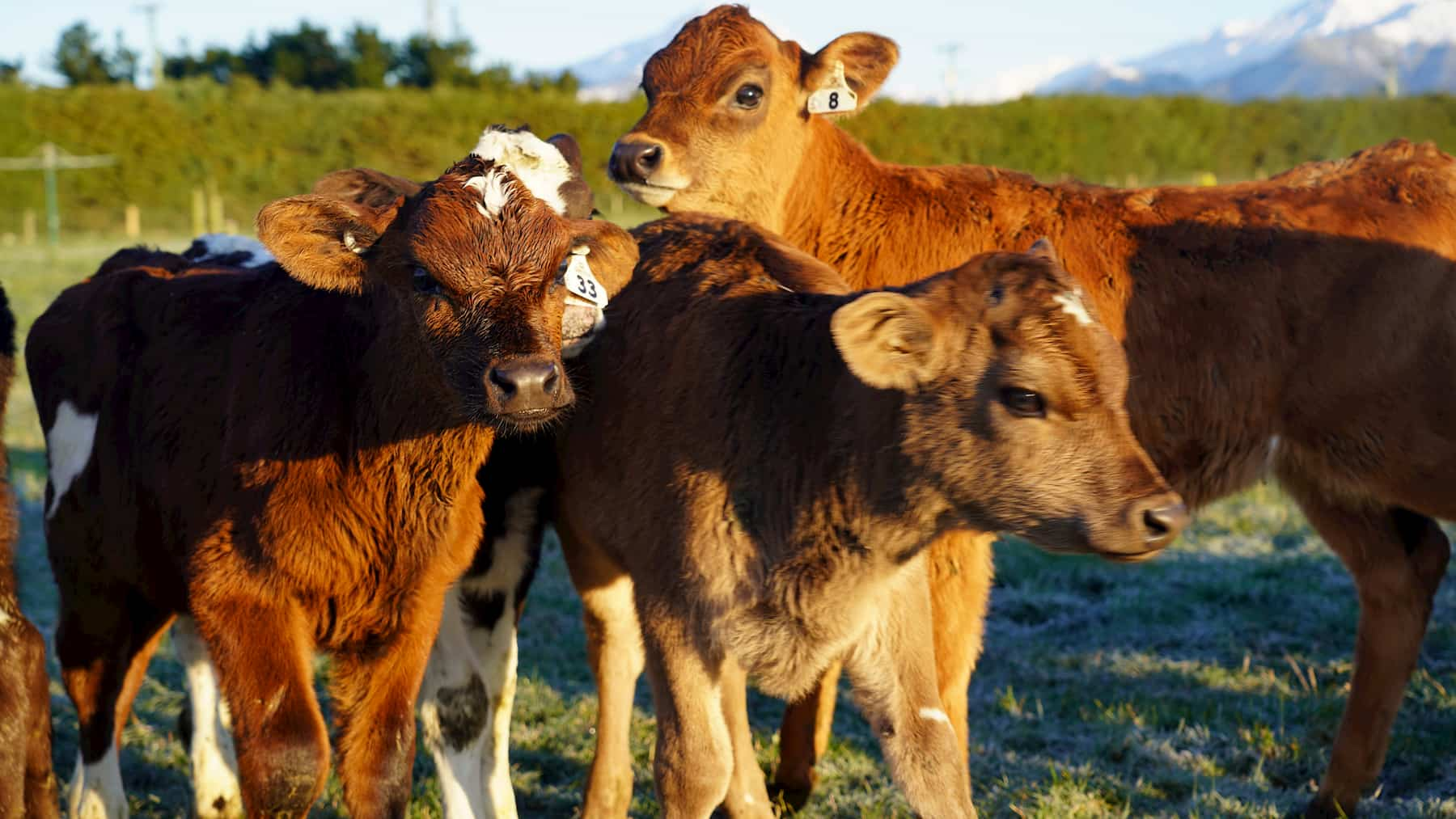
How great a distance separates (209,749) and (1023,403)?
317 cm

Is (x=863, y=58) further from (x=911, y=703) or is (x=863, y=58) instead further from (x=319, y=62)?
(x=319, y=62)

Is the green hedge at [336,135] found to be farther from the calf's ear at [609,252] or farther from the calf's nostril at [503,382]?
the calf's nostril at [503,382]

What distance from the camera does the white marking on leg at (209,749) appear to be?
494 centimetres

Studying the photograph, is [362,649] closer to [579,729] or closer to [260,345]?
[260,345]

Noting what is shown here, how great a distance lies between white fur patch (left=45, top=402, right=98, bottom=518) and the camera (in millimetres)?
4648

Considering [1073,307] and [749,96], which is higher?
[749,96]

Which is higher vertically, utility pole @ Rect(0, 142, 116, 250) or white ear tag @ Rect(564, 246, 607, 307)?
white ear tag @ Rect(564, 246, 607, 307)

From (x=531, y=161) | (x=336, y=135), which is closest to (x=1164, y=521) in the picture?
(x=531, y=161)

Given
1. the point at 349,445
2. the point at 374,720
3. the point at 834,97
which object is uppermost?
the point at 834,97

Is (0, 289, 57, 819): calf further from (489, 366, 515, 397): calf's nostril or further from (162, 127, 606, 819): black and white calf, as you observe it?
(489, 366, 515, 397): calf's nostril

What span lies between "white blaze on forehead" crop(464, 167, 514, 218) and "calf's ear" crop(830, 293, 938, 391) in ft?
3.11

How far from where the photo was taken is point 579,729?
582cm

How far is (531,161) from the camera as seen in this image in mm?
4164

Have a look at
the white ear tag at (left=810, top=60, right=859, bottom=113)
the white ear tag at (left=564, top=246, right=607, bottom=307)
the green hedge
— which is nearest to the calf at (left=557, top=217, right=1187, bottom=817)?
the white ear tag at (left=564, top=246, right=607, bottom=307)
